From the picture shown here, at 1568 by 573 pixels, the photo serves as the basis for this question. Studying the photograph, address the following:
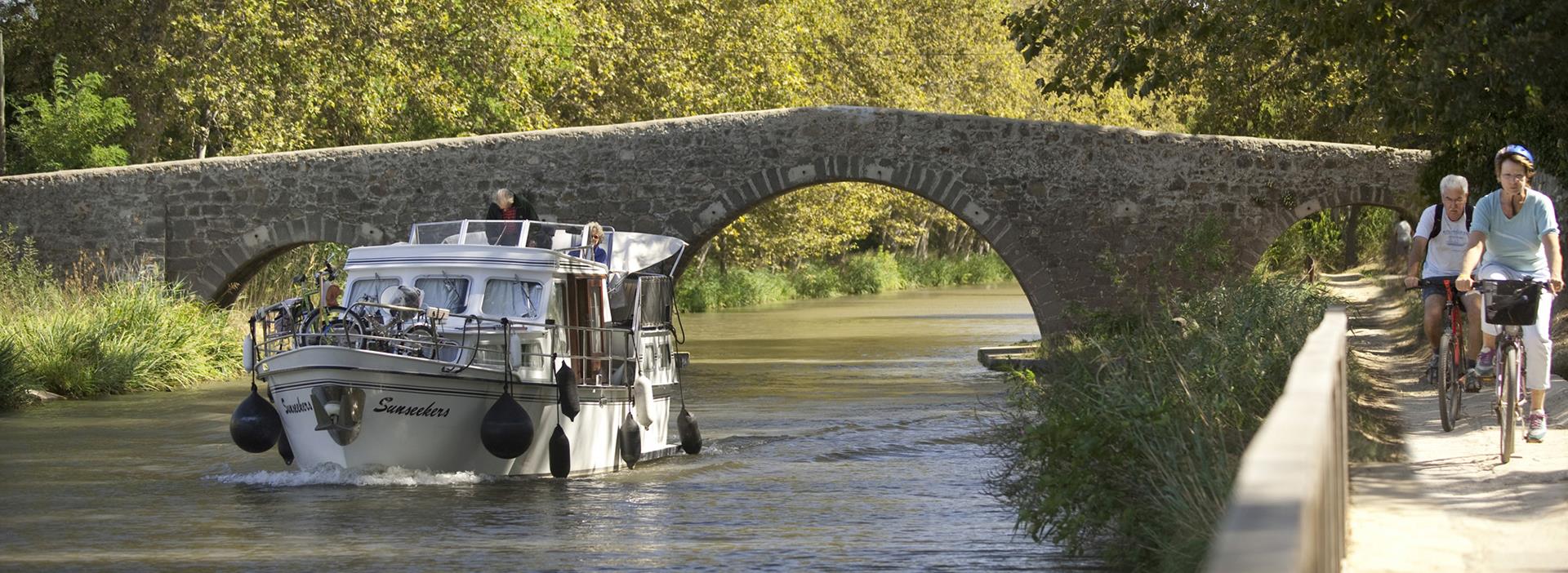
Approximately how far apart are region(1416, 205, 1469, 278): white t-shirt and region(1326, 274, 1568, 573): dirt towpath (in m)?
0.81

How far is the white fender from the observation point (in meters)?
12.8

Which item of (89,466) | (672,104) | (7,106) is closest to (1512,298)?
(89,466)

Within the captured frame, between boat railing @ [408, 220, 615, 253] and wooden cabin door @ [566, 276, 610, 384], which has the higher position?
boat railing @ [408, 220, 615, 253]

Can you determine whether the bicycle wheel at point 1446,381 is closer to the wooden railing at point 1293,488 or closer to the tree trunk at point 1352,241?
the wooden railing at point 1293,488

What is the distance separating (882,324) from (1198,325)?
17512mm

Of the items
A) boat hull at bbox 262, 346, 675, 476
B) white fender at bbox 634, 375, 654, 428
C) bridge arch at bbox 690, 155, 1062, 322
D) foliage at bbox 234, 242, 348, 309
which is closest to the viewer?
boat hull at bbox 262, 346, 675, 476

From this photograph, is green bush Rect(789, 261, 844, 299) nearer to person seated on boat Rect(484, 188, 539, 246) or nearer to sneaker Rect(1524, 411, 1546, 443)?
person seated on boat Rect(484, 188, 539, 246)

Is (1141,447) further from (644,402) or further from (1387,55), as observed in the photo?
(1387,55)

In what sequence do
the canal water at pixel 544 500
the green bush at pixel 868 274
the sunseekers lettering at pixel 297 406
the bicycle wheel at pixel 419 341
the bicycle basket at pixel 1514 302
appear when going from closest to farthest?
1. the bicycle basket at pixel 1514 302
2. the canal water at pixel 544 500
3. the sunseekers lettering at pixel 297 406
4. the bicycle wheel at pixel 419 341
5. the green bush at pixel 868 274

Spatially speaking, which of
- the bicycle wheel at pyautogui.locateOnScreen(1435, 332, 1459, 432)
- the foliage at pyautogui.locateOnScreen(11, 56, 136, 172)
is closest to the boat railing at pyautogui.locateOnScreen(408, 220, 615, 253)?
the bicycle wheel at pyautogui.locateOnScreen(1435, 332, 1459, 432)

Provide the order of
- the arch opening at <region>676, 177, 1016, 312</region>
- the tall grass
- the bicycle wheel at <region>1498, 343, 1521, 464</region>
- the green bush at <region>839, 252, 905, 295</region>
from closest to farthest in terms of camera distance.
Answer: the bicycle wheel at <region>1498, 343, 1521, 464</region> → the tall grass → the arch opening at <region>676, 177, 1016, 312</region> → the green bush at <region>839, 252, 905, 295</region>

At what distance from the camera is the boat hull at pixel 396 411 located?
11.1m

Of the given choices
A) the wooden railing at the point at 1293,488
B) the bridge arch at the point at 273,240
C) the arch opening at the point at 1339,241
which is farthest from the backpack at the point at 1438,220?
the arch opening at the point at 1339,241

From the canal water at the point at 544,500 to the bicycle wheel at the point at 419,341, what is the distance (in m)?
0.81
